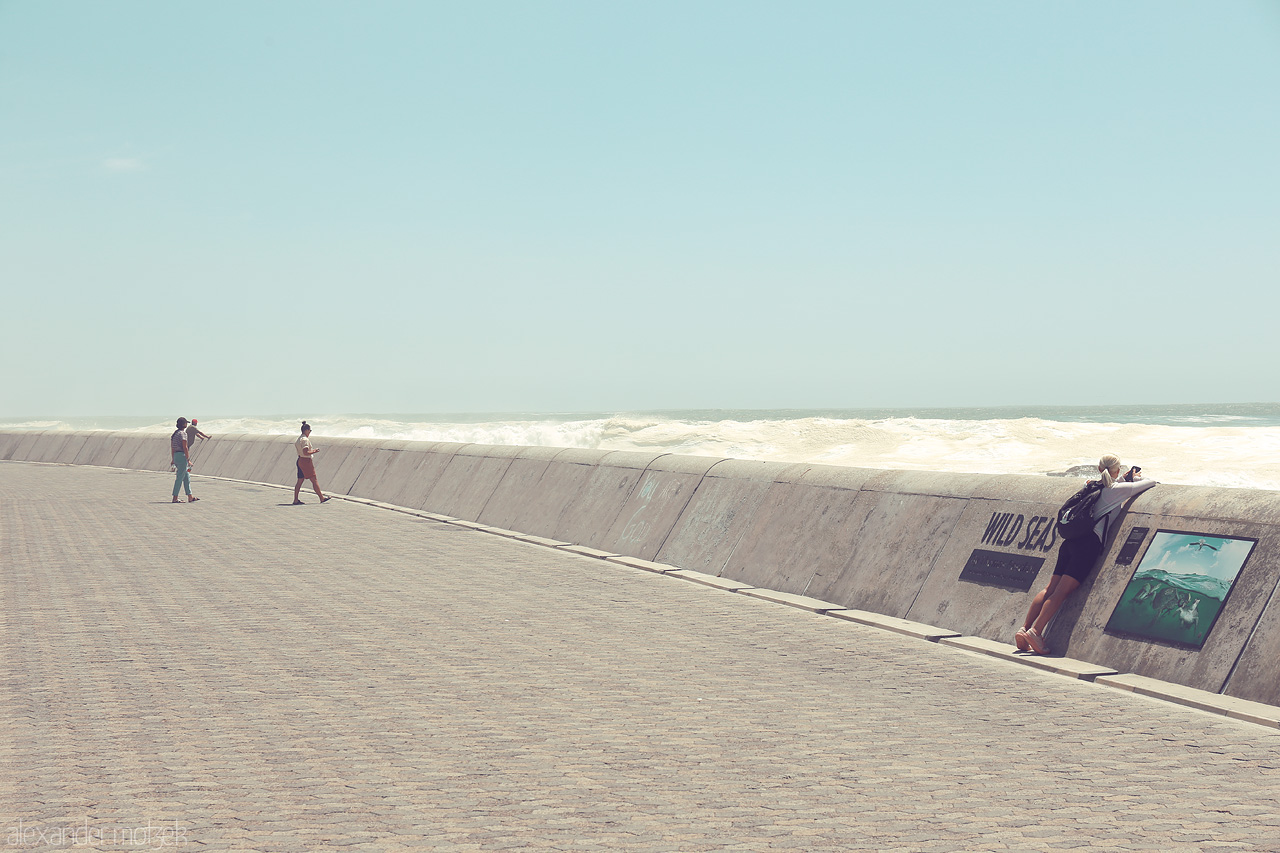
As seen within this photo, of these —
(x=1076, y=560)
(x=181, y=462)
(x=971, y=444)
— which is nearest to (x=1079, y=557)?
(x=1076, y=560)

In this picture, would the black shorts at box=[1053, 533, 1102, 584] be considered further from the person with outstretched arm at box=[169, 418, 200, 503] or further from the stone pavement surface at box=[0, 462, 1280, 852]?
the person with outstretched arm at box=[169, 418, 200, 503]

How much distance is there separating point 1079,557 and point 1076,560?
3cm

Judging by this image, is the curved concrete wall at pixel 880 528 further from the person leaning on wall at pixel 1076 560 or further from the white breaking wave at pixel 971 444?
the white breaking wave at pixel 971 444

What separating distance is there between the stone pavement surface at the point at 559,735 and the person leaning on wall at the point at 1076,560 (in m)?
0.41

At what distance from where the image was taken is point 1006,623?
26.9ft

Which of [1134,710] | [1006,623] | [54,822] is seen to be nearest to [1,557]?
[54,822]

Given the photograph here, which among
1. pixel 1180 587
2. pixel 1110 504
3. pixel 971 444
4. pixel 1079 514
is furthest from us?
pixel 971 444

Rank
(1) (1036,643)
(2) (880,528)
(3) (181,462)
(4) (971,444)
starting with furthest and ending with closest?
(4) (971,444) → (3) (181,462) → (2) (880,528) → (1) (1036,643)

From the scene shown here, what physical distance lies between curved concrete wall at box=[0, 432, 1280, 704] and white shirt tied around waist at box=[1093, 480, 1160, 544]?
0.28ft

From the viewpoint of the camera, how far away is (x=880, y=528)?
32.5 feet

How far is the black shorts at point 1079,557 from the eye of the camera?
25.3ft

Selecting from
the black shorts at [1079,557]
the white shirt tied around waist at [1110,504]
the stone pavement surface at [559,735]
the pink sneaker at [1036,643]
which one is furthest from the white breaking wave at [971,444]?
the pink sneaker at [1036,643]

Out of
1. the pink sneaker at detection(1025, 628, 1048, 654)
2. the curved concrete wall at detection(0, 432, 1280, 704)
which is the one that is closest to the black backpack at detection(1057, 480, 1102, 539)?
the curved concrete wall at detection(0, 432, 1280, 704)

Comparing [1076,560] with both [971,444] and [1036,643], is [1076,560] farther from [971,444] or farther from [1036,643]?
[971,444]
